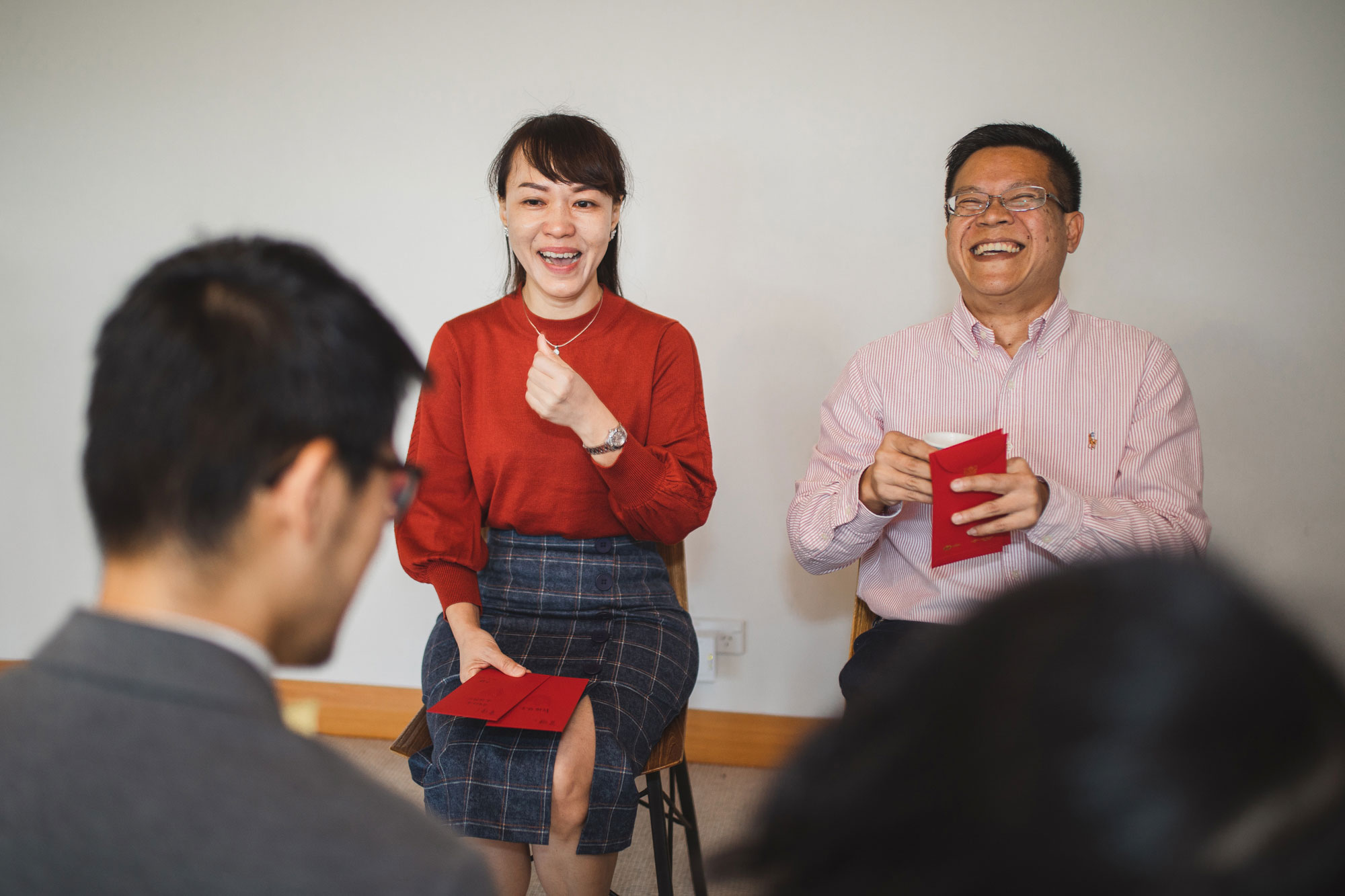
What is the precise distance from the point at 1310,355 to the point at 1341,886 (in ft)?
6.90

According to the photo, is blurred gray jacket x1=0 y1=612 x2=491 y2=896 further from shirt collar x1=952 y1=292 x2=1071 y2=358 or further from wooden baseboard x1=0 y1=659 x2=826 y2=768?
wooden baseboard x1=0 y1=659 x2=826 y2=768

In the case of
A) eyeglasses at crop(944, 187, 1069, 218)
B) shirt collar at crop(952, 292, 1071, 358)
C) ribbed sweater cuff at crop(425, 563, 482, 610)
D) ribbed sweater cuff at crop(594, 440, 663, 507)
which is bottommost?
ribbed sweater cuff at crop(425, 563, 482, 610)

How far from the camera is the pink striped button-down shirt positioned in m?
1.55

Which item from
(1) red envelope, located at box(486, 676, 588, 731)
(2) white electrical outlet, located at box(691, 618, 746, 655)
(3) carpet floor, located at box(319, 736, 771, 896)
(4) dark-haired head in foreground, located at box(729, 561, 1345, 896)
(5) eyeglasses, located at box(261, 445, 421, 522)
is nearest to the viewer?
(4) dark-haired head in foreground, located at box(729, 561, 1345, 896)

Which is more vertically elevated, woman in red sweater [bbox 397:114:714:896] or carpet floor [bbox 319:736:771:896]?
woman in red sweater [bbox 397:114:714:896]

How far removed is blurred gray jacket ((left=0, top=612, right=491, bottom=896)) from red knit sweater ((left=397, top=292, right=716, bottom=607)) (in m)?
0.99

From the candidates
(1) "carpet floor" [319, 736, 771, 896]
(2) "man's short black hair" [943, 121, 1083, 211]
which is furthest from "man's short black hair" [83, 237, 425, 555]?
(2) "man's short black hair" [943, 121, 1083, 211]

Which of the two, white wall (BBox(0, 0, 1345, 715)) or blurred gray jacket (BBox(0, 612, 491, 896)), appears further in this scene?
white wall (BBox(0, 0, 1345, 715))

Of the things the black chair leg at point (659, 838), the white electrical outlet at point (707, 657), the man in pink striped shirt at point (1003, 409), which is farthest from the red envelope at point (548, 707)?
the white electrical outlet at point (707, 657)

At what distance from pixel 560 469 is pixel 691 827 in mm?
725

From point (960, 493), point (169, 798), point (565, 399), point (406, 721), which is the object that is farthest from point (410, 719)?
point (169, 798)

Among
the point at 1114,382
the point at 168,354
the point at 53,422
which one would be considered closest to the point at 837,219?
the point at 1114,382

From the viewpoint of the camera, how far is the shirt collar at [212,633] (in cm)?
61

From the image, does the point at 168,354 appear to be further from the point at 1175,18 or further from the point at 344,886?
the point at 1175,18
